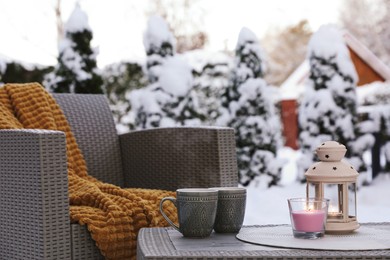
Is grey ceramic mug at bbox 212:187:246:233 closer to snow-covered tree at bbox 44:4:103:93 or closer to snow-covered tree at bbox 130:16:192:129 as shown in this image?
snow-covered tree at bbox 44:4:103:93

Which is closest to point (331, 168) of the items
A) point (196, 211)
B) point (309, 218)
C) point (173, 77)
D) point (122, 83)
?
point (309, 218)

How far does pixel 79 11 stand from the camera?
517 cm

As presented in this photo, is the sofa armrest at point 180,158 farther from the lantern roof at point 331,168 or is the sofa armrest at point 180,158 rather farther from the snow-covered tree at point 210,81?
the snow-covered tree at point 210,81

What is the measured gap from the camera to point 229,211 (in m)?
1.71

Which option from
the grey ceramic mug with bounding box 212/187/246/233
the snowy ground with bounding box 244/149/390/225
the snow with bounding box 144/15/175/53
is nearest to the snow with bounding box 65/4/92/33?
the snow with bounding box 144/15/175/53

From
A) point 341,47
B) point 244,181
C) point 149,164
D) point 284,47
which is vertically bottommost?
point 244,181

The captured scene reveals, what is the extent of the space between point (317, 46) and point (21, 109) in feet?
11.6

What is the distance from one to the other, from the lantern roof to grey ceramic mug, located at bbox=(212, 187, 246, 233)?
0.19m

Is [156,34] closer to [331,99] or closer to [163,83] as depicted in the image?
[163,83]

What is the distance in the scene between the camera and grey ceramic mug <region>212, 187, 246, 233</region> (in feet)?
5.60

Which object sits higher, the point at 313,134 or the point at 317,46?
the point at 317,46

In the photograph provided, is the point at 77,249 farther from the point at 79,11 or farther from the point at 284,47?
the point at 284,47

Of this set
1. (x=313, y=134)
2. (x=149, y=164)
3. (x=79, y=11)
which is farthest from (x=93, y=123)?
(x=313, y=134)

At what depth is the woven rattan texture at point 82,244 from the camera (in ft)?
6.39
